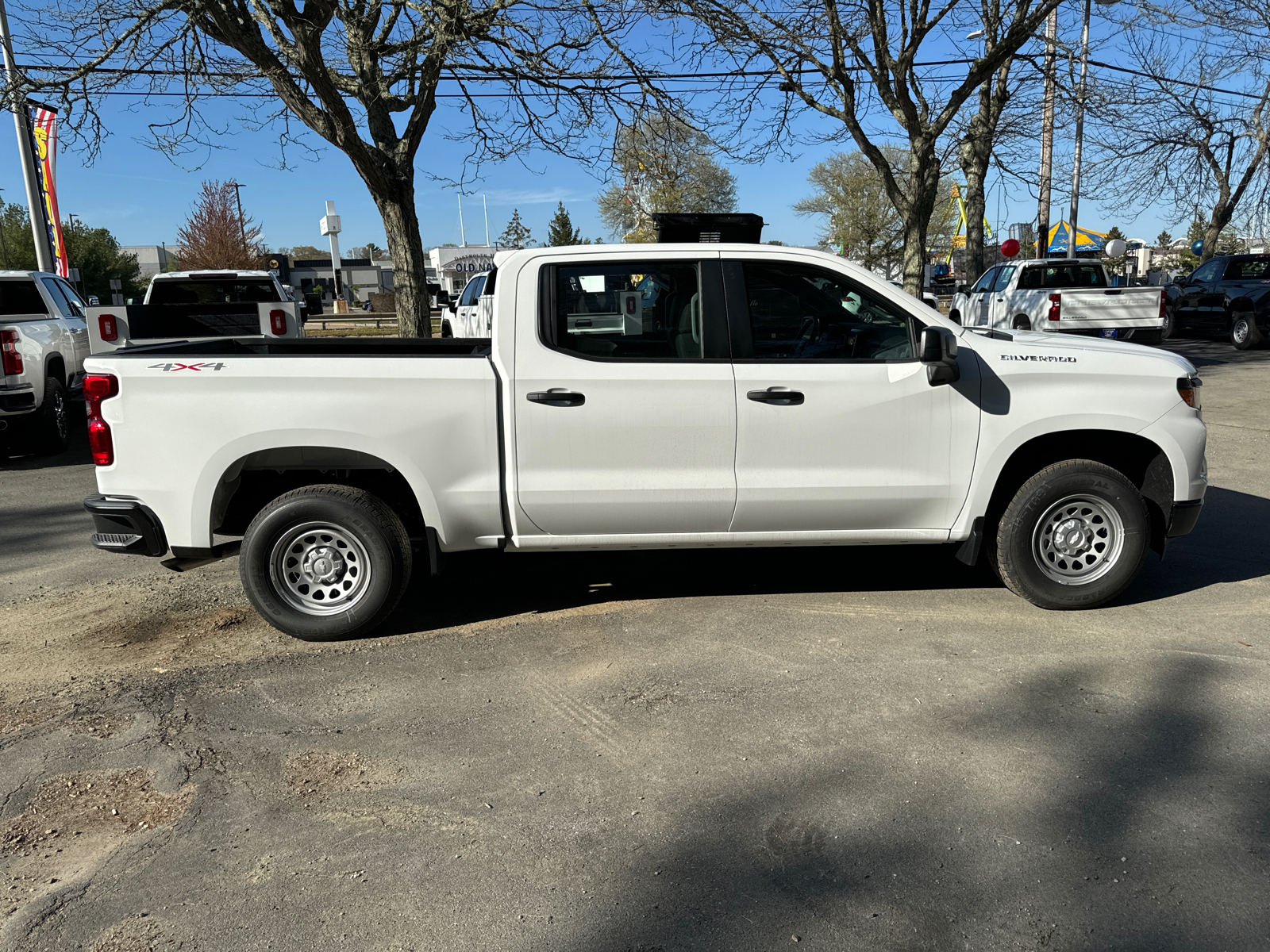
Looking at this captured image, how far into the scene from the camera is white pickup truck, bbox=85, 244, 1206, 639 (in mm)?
4434

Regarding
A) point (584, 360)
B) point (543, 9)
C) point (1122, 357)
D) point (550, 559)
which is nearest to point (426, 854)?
point (584, 360)

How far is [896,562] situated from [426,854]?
149 inches

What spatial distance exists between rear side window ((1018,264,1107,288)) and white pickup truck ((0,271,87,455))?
15.1 metres

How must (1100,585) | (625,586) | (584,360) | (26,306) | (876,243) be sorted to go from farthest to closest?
(876,243) → (26,306) → (625,586) → (1100,585) → (584,360)

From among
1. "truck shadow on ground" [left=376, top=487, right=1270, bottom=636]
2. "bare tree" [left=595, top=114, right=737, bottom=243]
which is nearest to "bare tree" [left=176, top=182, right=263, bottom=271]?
"bare tree" [left=595, top=114, right=737, bottom=243]

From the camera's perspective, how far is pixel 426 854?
295 cm

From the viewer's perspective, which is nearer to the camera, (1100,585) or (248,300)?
(1100,585)

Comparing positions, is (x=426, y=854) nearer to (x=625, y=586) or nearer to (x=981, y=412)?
(x=625, y=586)

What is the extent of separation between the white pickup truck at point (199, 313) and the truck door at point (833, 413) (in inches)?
214

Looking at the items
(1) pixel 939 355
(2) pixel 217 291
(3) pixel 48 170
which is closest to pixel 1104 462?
(1) pixel 939 355

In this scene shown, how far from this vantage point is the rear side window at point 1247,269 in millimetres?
20578

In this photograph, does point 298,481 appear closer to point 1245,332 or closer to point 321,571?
point 321,571

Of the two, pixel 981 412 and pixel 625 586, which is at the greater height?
pixel 981 412

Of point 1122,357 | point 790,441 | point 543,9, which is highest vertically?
point 543,9
